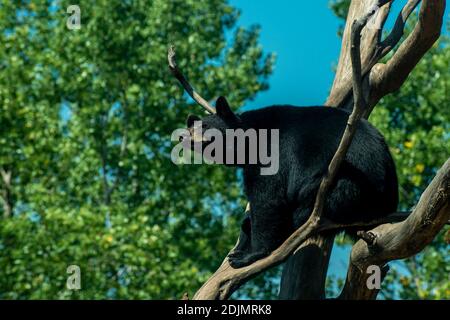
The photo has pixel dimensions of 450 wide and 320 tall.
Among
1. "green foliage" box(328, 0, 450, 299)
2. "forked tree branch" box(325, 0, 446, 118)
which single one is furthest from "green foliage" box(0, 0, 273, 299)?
"forked tree branch" box(325, 0, 446, 118)

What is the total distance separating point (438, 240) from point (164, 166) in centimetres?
660

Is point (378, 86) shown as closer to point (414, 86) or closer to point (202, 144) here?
point (202, 144)

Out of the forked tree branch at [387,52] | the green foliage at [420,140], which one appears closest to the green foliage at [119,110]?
the green foliage at [420,140]

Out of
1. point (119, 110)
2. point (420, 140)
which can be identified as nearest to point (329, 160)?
point (420, 140)

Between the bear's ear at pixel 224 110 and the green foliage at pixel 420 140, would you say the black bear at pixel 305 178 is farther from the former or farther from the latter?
the green foliage at pixel 420 140

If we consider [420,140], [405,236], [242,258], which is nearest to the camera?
[405,236]

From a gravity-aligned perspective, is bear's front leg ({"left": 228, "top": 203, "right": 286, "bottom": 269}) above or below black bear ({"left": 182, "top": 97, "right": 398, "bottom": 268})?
below

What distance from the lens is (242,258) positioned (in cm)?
686

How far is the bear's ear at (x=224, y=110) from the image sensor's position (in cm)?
718

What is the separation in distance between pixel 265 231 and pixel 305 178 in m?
0.54

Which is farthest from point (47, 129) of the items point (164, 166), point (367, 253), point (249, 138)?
point (367, 253)

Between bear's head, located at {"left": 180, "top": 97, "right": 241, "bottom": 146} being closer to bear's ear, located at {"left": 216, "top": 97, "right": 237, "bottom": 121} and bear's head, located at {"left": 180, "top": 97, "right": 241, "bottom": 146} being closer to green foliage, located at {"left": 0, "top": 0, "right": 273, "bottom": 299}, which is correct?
bear's ear, located at {"left": 216, "top": 97, "right": 237, "bottom": 121}

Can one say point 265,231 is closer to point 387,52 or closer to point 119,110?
point 387,52

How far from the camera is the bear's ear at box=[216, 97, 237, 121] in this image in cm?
718
